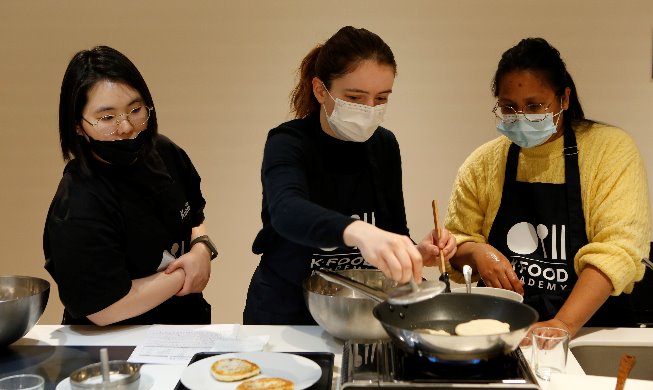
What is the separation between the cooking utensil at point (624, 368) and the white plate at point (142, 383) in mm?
971

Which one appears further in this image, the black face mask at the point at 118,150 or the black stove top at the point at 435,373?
the black face mask at the point at 118,150

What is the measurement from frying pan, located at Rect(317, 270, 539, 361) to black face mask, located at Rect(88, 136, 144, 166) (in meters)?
0.73

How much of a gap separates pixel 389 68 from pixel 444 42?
5.54 ft

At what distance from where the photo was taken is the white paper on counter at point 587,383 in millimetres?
1295

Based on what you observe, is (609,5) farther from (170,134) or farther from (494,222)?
(170,134)

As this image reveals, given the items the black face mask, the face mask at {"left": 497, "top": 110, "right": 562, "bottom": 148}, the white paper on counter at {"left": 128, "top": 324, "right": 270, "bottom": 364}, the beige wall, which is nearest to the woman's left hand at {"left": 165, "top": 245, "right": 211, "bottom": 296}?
the white paper on counter at {"left": 128, "top": 324, "right": 270, "bottom": 364}

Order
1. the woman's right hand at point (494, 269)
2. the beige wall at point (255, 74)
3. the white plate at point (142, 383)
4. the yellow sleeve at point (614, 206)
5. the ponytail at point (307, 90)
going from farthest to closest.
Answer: the beige wall at point (255, 74) → the ponytail at point (307, 90) → the woman's right hand at point (494, 269) → the yellow sleeve at point (614, 206) → the white plate at point (142, 383)

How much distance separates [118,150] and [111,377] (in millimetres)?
681

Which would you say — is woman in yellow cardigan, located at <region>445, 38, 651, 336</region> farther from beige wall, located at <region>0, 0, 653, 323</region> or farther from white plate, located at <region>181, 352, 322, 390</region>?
beige wall, located at <region>0, 0, 653, 323</region>

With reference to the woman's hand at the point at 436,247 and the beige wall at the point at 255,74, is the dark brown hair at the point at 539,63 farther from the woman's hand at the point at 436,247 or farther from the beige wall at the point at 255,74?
the beige wall at the point at 255,74

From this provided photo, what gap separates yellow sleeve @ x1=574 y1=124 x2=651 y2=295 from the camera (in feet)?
5.61

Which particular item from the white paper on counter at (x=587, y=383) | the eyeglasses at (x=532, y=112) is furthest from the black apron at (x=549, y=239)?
the white paper on counter at (x=587, y=383)

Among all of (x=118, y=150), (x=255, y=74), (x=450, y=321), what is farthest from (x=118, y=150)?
(x=255, y=74)

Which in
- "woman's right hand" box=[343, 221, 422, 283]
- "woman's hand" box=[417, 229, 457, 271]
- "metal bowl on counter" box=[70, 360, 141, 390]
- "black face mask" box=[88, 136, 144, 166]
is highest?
"black face mask" box=[88, 136, 144, 166]
